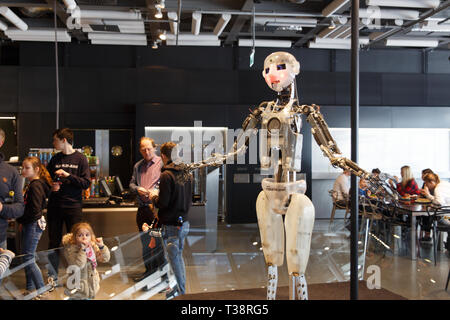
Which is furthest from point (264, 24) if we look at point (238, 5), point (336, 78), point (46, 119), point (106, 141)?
point (46, 119)

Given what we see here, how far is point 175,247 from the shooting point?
10.4 feet

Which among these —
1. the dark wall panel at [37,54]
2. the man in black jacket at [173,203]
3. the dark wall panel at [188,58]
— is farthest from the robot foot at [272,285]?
the dark wall panel at [37,54]

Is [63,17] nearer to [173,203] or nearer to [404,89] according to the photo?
[173,203]

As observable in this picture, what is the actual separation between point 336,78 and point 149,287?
6.99 metres

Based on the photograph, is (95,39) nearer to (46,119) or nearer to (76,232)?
(46,119)

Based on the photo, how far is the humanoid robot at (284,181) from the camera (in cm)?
259

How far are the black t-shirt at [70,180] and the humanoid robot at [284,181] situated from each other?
167 cm

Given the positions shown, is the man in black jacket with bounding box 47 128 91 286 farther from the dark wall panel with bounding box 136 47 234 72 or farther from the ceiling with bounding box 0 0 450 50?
the dark wall panel with bounding box 136 47 234 72

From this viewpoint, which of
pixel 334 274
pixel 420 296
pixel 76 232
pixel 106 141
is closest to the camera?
pixel 76 232

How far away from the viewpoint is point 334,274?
14.4 ft

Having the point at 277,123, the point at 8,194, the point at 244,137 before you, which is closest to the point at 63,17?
the point at 8,194

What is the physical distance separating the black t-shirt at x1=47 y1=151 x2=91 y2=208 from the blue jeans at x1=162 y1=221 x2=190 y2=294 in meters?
1.07

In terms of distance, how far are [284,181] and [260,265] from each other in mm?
2193

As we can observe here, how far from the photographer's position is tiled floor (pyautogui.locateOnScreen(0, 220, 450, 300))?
2.57 metres
